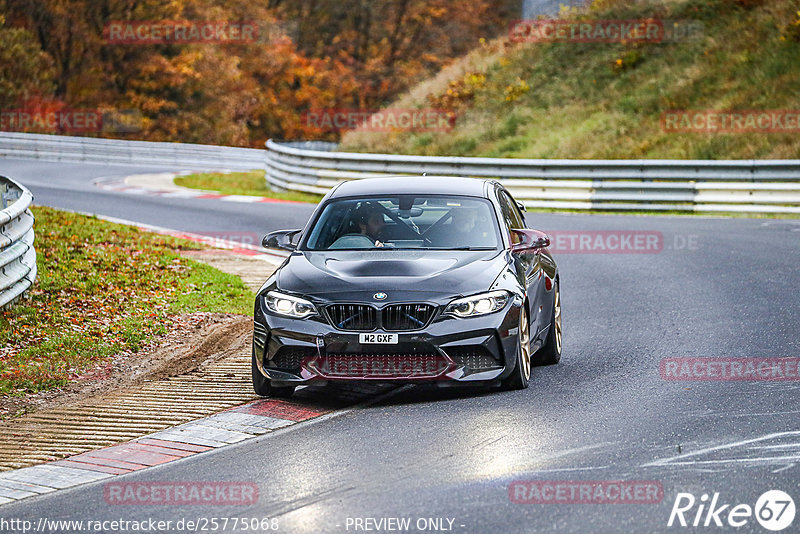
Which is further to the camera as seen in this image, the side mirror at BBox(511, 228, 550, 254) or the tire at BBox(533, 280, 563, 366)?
the tire at BBox(533, 280, 563, 366)

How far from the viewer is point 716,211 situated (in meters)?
24.6

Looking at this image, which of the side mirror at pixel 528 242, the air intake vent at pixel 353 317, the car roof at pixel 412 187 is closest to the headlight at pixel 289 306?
the air intake vent at pixel 353 317

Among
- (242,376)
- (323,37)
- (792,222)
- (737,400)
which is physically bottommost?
(323,37)

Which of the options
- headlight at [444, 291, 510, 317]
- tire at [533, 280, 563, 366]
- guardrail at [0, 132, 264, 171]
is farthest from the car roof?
guardrail at [0, 132, 264, 171]

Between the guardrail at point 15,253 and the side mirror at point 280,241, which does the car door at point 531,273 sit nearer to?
the side mirror at point 280,241

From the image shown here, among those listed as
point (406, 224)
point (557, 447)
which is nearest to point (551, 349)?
point (406, 224)

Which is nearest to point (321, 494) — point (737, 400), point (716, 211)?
point (737, 400)

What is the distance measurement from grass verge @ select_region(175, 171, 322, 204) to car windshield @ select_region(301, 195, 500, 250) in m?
18.2

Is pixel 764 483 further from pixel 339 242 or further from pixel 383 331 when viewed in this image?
pixel 339 242

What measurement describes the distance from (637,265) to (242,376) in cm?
841

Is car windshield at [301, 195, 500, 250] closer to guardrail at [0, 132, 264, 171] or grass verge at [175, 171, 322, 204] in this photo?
grass verge at [175, 171, 322, 204]

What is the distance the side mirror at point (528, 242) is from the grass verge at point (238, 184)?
18.3 m

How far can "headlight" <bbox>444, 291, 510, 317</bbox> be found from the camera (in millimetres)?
8602

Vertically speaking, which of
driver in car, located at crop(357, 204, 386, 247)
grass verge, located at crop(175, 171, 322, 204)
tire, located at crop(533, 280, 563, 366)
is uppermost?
driver in car, located at crop(357, 204, 386, 247)
